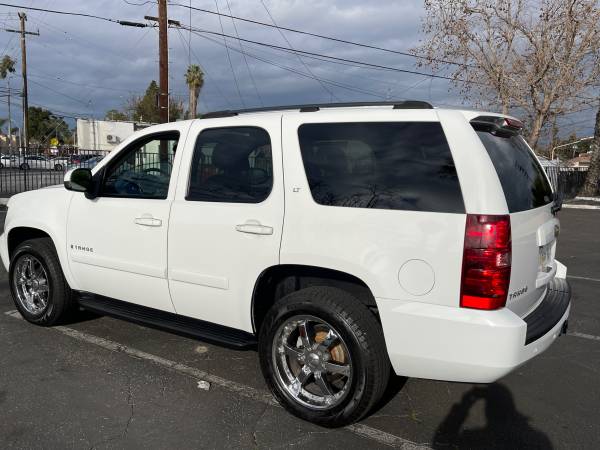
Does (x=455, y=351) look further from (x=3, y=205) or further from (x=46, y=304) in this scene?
(x=3, y=205)

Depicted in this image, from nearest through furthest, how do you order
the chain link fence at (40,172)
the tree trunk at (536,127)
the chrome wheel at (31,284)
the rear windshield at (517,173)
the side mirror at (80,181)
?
the rear windshield at (517,173) < the side mirror at (80,181) < the chrome wheel at (31,284) < the chain link fence at (40,172) < the tree trunk at (536,127)

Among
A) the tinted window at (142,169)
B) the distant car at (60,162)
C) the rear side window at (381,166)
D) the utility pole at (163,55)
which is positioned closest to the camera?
the rear side window at (381,166)

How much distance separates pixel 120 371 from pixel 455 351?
253 centimetres

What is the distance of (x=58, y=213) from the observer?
14.8 feet

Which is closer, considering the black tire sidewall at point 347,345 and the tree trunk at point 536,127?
the black tire sidewall at point 347,345

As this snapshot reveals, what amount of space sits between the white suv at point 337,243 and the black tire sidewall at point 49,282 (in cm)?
54

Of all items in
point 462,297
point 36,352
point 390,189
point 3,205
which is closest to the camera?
point 462,297

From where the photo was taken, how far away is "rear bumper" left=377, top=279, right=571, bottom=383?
2.72 meters

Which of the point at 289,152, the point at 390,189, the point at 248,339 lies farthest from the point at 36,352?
the point at 390,189

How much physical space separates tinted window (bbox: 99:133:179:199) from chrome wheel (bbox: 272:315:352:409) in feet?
4.97

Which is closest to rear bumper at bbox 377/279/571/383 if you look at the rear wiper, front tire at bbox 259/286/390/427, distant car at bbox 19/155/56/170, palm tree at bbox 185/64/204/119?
front tire at bbox 259/286/390/427

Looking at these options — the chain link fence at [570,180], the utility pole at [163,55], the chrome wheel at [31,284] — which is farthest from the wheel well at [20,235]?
the chain link fence at [570,180]

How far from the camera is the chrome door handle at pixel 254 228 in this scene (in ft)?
10.9

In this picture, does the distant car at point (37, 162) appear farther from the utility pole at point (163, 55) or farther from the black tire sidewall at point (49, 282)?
the black tire sidewall at point (49, 282)
